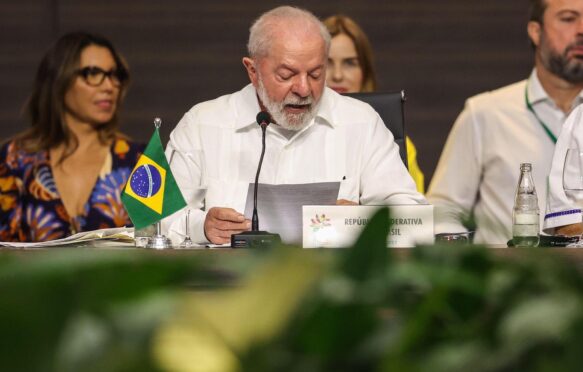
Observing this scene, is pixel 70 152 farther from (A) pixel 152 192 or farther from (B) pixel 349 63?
(A) pixel 152 192

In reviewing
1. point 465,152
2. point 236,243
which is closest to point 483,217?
point 236,243

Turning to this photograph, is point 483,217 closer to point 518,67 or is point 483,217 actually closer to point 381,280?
point 381,280

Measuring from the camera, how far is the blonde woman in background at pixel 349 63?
441cm

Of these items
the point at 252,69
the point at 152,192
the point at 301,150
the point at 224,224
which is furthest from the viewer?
the point at 252,69

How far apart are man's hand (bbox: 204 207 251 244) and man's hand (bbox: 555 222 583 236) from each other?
0.75 m

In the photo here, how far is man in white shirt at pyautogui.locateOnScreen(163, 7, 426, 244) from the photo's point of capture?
341 centimetres

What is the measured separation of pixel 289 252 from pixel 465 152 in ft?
13.1

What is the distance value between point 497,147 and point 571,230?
1.43m

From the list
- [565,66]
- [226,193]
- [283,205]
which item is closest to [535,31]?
[565,66]

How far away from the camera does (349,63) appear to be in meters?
4.44

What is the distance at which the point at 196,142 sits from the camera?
3.52 m

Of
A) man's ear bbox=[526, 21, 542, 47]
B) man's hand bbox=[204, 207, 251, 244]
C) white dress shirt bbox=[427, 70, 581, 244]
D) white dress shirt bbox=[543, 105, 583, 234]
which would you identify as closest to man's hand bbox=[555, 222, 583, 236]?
white dress shirt bbox=[543, 105, 583, 234]

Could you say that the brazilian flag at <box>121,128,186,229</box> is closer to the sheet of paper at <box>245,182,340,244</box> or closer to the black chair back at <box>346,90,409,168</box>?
the sheet of paper at <box>245,182,340,244</box>

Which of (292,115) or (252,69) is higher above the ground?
(252,69)
